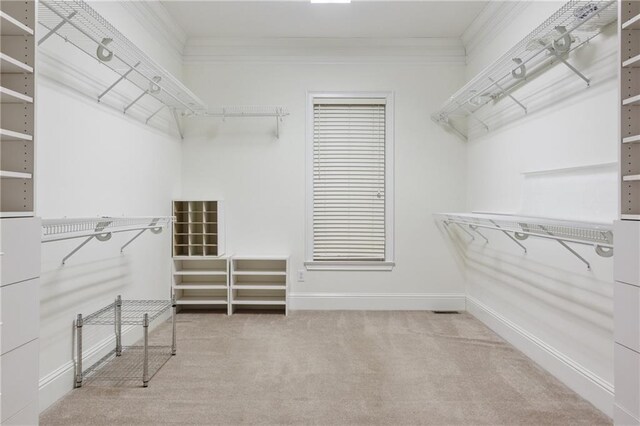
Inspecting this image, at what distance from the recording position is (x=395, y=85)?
409 centimetres

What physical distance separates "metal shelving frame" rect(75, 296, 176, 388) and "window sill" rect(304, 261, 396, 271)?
5.46ft

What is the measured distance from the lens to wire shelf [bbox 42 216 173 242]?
1.82 metres

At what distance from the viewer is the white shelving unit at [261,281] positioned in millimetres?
3896

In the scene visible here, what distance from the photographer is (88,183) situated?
2461 millimetres

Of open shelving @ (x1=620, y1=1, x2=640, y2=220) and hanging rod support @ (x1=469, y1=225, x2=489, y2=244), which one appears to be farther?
hanging rod support @ (x1=469, y1=225, x2=489, y2=244)

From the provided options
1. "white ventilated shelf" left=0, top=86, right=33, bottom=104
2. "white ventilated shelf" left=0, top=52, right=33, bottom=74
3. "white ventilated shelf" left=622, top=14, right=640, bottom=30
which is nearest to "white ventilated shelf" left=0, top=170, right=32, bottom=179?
"white ventilated shelf" left=0, top=86, right=33, bottom=104

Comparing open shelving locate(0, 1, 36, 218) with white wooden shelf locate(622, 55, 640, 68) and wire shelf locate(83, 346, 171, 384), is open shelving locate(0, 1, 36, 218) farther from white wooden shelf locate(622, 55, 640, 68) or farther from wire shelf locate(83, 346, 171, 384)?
white wooden shelf locate(622, 55, 640, 68)

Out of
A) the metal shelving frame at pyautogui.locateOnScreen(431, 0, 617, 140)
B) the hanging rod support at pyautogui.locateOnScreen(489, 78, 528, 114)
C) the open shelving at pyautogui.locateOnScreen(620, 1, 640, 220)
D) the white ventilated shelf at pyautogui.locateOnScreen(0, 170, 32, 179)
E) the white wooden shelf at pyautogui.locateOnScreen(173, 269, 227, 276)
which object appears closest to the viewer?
the white ventilated shelf at pyautogui.locateOnScreen(0, 170, 32, 179)

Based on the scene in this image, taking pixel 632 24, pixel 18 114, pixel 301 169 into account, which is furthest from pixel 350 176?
pixel 18 114

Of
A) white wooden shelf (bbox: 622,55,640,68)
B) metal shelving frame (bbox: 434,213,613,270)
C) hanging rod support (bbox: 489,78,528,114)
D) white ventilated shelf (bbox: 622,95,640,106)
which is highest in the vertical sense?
hanging rod support (bbox: 489,78,528,114)

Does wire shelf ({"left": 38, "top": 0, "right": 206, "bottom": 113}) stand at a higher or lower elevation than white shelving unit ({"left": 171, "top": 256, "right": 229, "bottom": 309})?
higher

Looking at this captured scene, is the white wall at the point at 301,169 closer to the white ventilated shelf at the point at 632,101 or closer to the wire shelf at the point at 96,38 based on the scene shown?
the wire shelf at the point at 96,38

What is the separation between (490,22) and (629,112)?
233 cm

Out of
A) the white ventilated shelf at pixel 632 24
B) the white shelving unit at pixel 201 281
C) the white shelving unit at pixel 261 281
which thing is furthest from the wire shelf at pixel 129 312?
the white ventilated shelf at pixel 632 24
